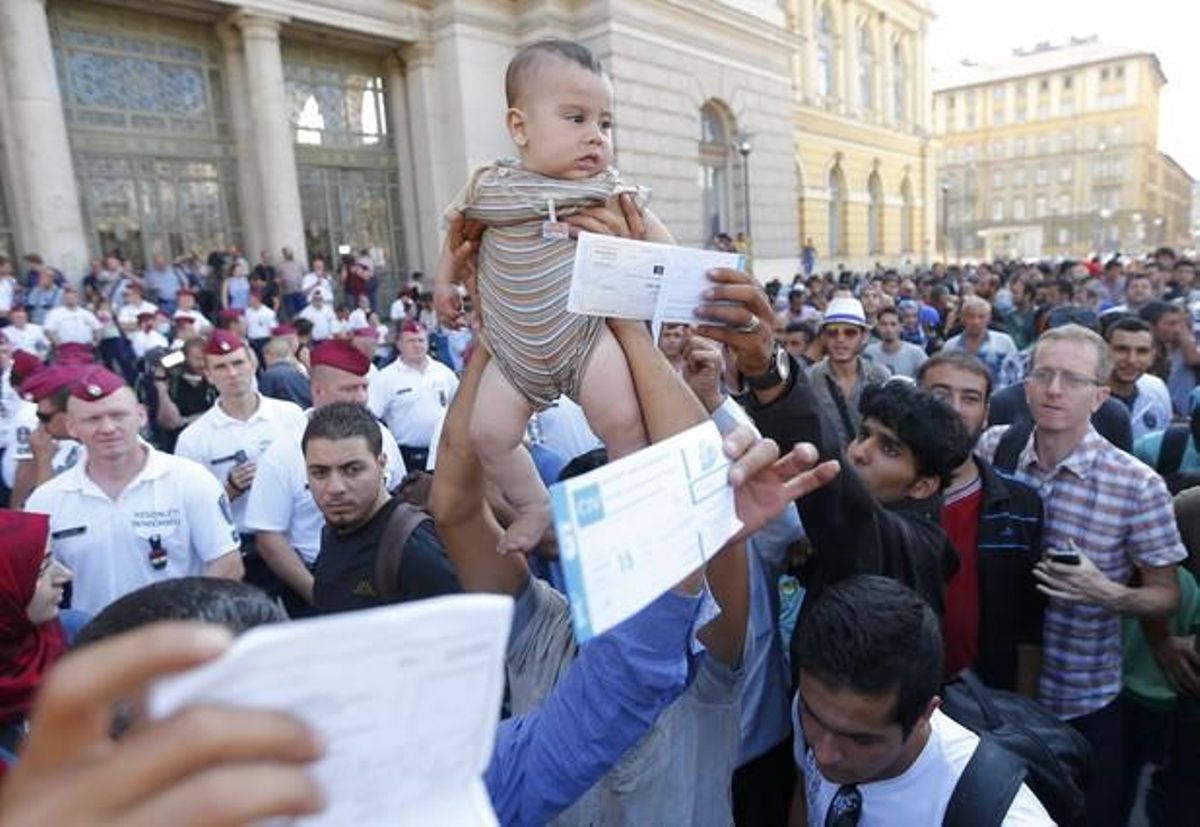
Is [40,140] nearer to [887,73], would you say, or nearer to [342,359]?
[342,359]

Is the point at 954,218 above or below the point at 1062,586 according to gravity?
above

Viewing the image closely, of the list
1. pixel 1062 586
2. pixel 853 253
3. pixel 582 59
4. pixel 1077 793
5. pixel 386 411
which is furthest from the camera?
pixel 853 253

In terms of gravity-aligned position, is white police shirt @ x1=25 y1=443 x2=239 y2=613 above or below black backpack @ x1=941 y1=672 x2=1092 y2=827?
above

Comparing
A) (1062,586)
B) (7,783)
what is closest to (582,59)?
(7,783)

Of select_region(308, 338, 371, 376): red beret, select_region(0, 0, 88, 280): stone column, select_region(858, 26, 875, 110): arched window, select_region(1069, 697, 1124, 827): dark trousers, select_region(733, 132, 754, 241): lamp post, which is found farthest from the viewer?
select_region(858, 26, 875, 110): arched window

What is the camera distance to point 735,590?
1563 millimetres

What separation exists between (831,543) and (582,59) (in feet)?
4.69

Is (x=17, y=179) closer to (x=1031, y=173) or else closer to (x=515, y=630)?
(x=515, y=630)

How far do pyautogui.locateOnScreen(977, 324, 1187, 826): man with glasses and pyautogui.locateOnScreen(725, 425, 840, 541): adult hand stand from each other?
158 cm

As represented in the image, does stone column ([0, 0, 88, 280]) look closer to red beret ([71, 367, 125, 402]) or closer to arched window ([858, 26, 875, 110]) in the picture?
red beret ([71, 367, 125, 402])

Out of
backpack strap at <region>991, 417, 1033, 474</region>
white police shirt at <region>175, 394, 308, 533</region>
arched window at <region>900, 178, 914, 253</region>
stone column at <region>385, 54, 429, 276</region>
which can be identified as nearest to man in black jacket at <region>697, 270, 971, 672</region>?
backpack strap at <region>991, 417, 1033, 474</region>

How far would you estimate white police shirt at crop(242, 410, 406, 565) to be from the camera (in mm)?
3619

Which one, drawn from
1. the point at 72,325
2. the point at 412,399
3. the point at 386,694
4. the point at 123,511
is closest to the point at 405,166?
the point at 72,325

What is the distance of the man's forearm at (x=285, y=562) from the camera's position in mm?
3498
